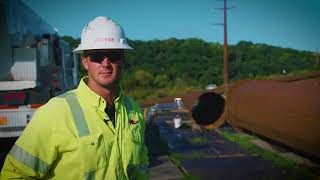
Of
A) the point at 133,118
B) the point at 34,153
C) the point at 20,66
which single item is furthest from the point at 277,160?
the point at 34,153

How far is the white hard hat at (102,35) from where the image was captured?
2.35 meters

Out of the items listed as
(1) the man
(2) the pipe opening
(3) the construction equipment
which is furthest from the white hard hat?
(2) the pipe opening

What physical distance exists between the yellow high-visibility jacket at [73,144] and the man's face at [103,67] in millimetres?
84

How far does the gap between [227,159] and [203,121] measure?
2806 mm

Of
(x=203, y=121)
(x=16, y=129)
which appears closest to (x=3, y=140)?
(x=16, y=129)

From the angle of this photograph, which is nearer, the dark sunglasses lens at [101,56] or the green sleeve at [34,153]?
the green sleeve at [34,153]

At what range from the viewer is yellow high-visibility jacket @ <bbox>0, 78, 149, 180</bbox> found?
1987 mm

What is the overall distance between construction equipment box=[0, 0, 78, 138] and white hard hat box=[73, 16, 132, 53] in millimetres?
5073

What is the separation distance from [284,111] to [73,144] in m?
5.32

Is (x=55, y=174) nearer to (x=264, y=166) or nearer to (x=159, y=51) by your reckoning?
(x=264, y=166)

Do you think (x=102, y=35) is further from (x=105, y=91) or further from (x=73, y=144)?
(x=73, y=144)

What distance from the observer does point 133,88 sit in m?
44.9

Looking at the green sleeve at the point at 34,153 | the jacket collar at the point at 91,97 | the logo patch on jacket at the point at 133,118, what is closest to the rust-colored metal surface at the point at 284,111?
the logo patch on jacket at the point at 133,118

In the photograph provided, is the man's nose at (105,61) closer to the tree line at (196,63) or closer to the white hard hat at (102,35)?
the white hard hat at (102,35)
